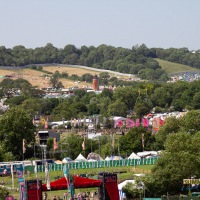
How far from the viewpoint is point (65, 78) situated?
160 metres

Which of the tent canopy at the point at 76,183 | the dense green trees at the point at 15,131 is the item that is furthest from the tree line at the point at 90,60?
the tent canopy at the point at 76,183

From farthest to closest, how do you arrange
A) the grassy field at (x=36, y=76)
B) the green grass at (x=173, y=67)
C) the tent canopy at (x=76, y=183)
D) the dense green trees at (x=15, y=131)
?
the green grass at (x=173, y=67), the grassy field at (x=36, y=76), the dense green trees at (x=15, y=131), the tent canopy at (x=76, y=183)

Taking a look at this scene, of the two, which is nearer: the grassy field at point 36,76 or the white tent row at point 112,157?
the white tent row at point 112,157

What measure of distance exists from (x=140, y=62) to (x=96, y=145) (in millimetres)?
127847

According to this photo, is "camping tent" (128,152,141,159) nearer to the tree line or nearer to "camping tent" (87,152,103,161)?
"camping tent" (87,152,103,161)

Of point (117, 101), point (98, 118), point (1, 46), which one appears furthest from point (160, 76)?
point (98, 118)

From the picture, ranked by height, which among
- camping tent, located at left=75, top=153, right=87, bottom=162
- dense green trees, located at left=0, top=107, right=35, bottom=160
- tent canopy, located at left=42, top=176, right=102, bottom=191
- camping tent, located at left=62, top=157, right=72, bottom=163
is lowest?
camping tent, located at left=75, top=153, right=87, bottom=162

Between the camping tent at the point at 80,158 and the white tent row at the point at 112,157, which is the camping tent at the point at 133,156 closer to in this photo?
the white tent row at the point at 112,157

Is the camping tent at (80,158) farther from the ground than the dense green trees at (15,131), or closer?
closer

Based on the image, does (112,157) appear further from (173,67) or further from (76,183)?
(173,67)

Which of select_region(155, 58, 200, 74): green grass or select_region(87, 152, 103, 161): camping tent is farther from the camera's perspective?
select_region(155, 58, 200, 74): green grass

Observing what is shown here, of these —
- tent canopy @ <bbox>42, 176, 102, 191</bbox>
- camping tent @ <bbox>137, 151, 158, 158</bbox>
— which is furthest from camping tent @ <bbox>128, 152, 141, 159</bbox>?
tent canopy @ <bbox>42, 176, 102, 191</bbox>

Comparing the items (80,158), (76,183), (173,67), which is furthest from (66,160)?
(173,67)

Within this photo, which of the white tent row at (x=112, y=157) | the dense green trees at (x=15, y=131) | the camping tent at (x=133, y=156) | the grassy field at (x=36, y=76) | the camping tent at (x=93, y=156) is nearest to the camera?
the white tent row at (x=112, y=157)
